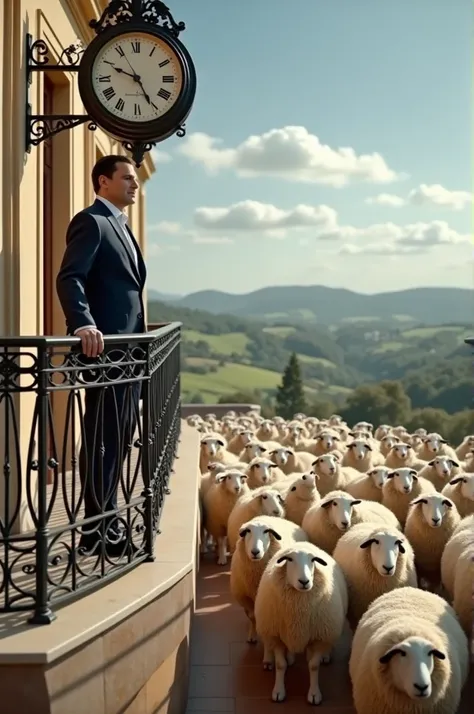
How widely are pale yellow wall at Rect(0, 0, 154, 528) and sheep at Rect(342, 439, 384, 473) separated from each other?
573 centimetres

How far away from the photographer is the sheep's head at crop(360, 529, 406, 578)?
5941mm

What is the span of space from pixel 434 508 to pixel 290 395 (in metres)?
49.2

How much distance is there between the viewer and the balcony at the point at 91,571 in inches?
130

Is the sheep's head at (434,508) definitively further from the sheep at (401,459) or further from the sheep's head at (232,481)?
the sheep at (401,459)

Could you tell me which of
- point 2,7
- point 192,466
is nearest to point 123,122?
point 2,7

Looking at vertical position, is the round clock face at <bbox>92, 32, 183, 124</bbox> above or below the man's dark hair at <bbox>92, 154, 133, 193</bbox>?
above

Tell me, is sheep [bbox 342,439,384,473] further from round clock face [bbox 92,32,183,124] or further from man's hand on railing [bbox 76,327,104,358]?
man's hand on railing [bbox 76,327,104,358]

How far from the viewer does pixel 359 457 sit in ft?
37.1

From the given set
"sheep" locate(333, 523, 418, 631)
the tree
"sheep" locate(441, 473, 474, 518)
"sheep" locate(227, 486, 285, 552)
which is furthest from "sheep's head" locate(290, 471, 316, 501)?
the tree

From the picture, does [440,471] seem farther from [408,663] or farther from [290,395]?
[290,395]

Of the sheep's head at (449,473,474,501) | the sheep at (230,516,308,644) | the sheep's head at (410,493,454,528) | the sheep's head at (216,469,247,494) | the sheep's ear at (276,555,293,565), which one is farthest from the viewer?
the sheep's head at (216,469,247,494)

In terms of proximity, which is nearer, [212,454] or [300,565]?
[300,565]

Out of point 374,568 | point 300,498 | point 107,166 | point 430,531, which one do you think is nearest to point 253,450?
point 300,498

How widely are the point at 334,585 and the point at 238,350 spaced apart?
8845 centimetres
